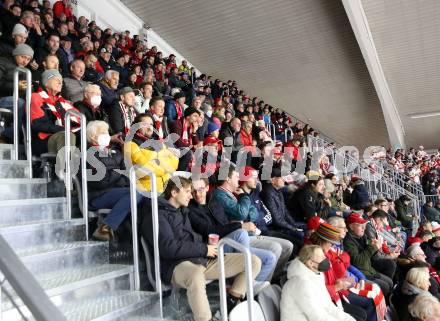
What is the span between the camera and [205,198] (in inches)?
163

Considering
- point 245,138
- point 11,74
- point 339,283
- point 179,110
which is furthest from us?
point 245,138

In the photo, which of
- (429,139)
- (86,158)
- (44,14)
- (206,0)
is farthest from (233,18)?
(429,139)

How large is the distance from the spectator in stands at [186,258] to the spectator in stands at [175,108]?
10.1ft

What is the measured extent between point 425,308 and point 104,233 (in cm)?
282

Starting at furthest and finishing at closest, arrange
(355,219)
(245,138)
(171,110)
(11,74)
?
(245,138)
(171,110)
(355,219)
(11,74)

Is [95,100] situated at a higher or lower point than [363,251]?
higher

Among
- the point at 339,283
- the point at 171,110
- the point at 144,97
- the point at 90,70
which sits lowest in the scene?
the point at 339,283

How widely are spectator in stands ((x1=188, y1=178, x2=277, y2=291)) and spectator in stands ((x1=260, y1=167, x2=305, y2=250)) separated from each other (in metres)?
0.74

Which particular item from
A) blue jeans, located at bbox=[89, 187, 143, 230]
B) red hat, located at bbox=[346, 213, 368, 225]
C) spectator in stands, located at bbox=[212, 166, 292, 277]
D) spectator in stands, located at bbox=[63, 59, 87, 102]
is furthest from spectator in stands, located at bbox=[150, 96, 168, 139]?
red hat, located at bbox=[346, 213, 368, 225]

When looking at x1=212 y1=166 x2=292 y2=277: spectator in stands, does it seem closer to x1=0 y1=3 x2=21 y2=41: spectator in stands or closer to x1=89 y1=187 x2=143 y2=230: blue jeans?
x1=89 y1=187 x2=143 y2=230: blue jeans

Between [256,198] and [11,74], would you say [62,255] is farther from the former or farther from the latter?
[11,74]

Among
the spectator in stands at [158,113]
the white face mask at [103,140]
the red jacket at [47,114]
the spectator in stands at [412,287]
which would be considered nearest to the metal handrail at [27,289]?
the white face mask at [103,140]

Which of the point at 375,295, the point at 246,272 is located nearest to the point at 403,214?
the point at 375,295

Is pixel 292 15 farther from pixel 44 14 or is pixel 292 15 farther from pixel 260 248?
pixel 260 248
